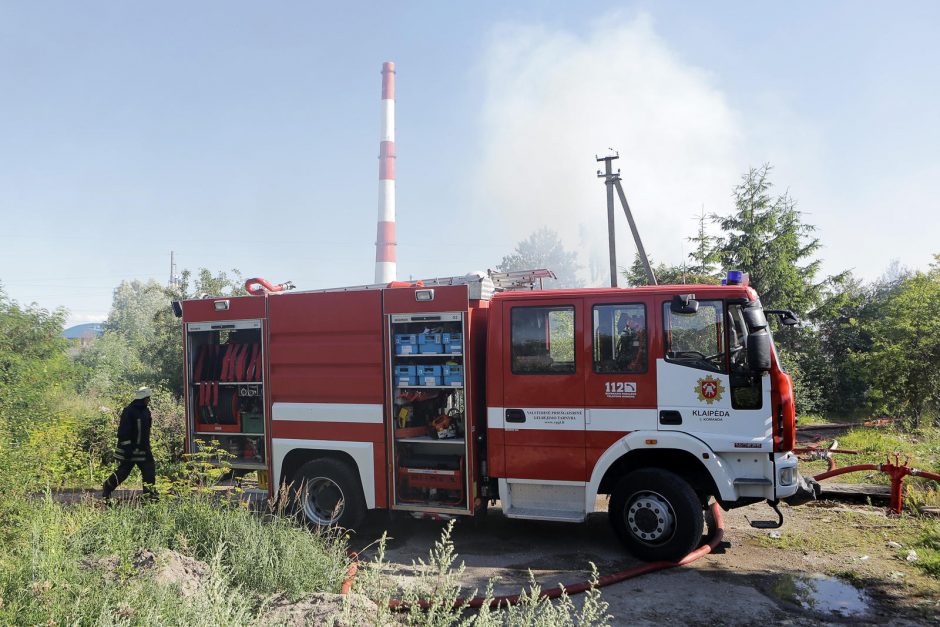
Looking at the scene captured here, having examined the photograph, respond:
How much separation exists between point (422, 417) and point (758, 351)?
133 inches

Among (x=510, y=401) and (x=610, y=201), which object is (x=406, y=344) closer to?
(x=510, y=401)

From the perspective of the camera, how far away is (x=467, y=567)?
5961 millimetres

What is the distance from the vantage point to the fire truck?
5.70 meters

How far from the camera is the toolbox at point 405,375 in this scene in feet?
21.7

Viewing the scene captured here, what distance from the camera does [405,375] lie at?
6.64 metres

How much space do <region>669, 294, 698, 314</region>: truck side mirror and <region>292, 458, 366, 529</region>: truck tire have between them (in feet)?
12.3

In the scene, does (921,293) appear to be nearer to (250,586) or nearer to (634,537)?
(634,537)

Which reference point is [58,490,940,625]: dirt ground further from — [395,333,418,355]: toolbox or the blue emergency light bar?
the blue emergency light bar

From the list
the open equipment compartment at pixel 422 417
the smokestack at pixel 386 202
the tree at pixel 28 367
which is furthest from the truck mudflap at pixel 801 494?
the smokestack at pixel 386 202

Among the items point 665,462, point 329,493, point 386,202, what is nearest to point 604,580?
point 665,462

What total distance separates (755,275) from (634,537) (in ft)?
64.1

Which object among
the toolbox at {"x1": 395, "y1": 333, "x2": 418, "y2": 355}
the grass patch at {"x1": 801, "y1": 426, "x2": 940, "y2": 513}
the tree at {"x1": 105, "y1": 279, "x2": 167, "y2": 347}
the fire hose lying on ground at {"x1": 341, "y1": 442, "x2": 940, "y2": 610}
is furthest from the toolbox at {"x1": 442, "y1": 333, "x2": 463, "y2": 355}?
the tree at {"x1": 105, "y1": 279, "x2": 167, "y2": 347}

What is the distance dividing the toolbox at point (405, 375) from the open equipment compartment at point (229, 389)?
1708 mm

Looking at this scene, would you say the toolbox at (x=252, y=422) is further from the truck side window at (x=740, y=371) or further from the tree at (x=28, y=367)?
the truck side window at (x=740, y=371)
